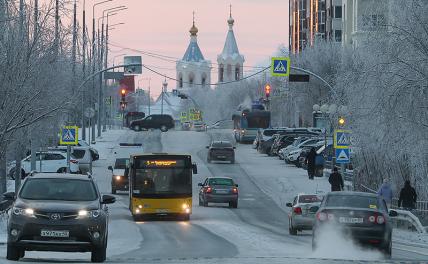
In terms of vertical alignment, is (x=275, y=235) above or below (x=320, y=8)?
below

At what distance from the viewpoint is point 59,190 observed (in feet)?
75.7

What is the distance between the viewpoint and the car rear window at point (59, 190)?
2281cm

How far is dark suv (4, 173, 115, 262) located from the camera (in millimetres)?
21719

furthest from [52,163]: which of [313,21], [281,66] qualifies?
[313,21]

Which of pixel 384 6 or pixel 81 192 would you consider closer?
pixel 81 192

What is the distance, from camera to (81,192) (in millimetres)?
23094

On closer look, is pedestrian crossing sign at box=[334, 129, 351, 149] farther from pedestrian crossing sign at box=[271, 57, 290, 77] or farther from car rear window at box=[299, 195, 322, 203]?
pedestrian crossing sign at box=[271, 57, 290, 77]

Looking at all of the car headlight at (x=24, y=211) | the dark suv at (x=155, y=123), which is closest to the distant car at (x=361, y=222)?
the car headlight at (x=24, y=211)

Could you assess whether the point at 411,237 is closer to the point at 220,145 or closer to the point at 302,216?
the point at 302,216

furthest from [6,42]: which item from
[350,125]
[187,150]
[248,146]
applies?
[248,146]

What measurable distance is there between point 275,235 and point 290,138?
5006 cm

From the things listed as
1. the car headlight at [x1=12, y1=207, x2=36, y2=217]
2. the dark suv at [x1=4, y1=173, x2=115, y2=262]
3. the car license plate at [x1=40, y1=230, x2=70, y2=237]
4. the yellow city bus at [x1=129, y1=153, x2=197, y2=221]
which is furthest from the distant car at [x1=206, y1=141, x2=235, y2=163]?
the car license plate at [x1=40, y1=230, x2=70, y2=237]

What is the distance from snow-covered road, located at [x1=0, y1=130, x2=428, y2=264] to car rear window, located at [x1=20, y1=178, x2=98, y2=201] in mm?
1235

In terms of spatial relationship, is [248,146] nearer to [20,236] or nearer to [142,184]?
[142,184]
